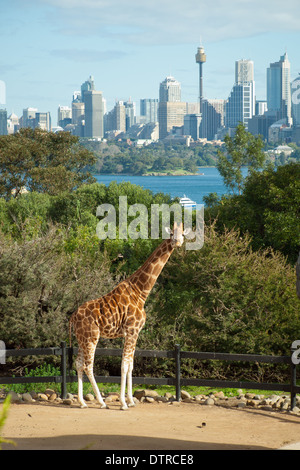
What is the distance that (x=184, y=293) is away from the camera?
64.1 ft

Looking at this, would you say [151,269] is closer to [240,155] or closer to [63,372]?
[63,372]

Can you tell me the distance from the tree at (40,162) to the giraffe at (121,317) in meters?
51.0

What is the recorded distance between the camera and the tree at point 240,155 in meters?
58.2

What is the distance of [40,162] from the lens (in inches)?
2625

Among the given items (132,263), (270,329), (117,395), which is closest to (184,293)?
(270,329)

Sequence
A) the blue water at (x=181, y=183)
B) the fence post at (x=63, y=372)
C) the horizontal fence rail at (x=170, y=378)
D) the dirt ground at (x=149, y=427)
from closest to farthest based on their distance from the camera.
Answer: the dirt ground at (x=149, y=427) < the horizontal fence rail at (x=170, y=378) < the fence post at (x=63, y=372) < the blue water at (x=181, y=183)

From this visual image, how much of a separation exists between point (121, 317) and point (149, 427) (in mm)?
2068

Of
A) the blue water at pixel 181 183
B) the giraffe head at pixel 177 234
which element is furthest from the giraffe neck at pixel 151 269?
the blue water at pixel 181 183

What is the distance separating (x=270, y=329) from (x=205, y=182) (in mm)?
150522

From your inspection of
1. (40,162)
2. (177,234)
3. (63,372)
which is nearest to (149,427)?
(63,372)

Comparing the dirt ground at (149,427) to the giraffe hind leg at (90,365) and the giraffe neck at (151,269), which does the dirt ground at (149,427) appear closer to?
the giraffe hind leg at (90,365)

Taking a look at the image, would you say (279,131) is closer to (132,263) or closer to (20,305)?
(132,263)

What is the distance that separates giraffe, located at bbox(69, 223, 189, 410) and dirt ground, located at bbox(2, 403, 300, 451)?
619 mm

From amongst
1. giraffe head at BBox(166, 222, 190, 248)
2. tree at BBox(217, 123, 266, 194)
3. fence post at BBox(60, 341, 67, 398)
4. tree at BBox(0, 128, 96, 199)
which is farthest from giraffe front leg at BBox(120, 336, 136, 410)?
tree at BBox(0, 128, 96, 199)
